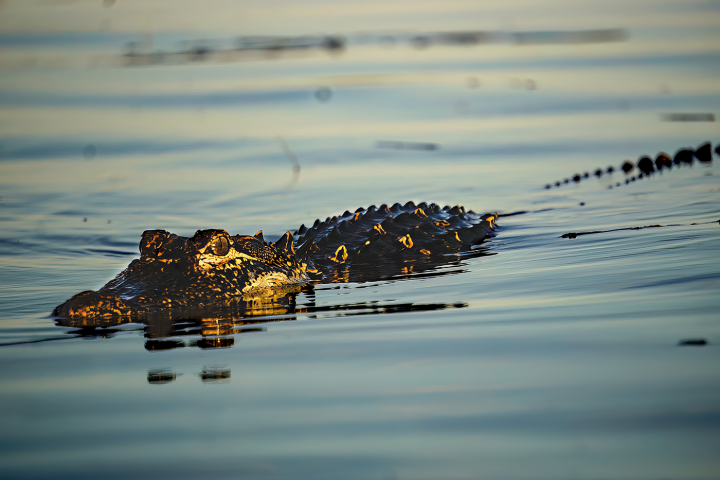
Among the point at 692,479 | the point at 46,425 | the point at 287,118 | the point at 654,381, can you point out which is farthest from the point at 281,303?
the point at 287,118

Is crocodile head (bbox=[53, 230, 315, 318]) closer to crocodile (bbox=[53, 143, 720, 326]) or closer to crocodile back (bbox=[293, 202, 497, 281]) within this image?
crocodile (bbox=[53, 143, 720, 326])

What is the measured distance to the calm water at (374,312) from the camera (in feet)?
8.41

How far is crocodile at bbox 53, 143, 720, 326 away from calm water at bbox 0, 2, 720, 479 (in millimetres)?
286

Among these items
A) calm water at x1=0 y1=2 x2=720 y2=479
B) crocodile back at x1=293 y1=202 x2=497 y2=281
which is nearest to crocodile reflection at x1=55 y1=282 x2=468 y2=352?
calm water at x1=0 y1=2 x2=720 y2=479

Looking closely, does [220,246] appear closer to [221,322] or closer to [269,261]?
[269,261]

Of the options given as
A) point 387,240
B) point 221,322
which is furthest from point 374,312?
point 387,240

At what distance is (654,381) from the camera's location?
2912mm

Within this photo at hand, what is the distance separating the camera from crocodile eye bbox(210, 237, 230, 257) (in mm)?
5348

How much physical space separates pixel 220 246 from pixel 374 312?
4.17 ft

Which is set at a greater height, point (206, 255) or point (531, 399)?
point (206, 255)

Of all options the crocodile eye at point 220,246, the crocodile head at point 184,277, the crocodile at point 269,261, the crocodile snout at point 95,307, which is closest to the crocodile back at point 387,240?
the crocodile at point 269,261

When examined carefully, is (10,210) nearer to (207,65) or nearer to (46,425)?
(46,425)

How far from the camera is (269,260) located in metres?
5.83

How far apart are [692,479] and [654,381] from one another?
2.46ft
